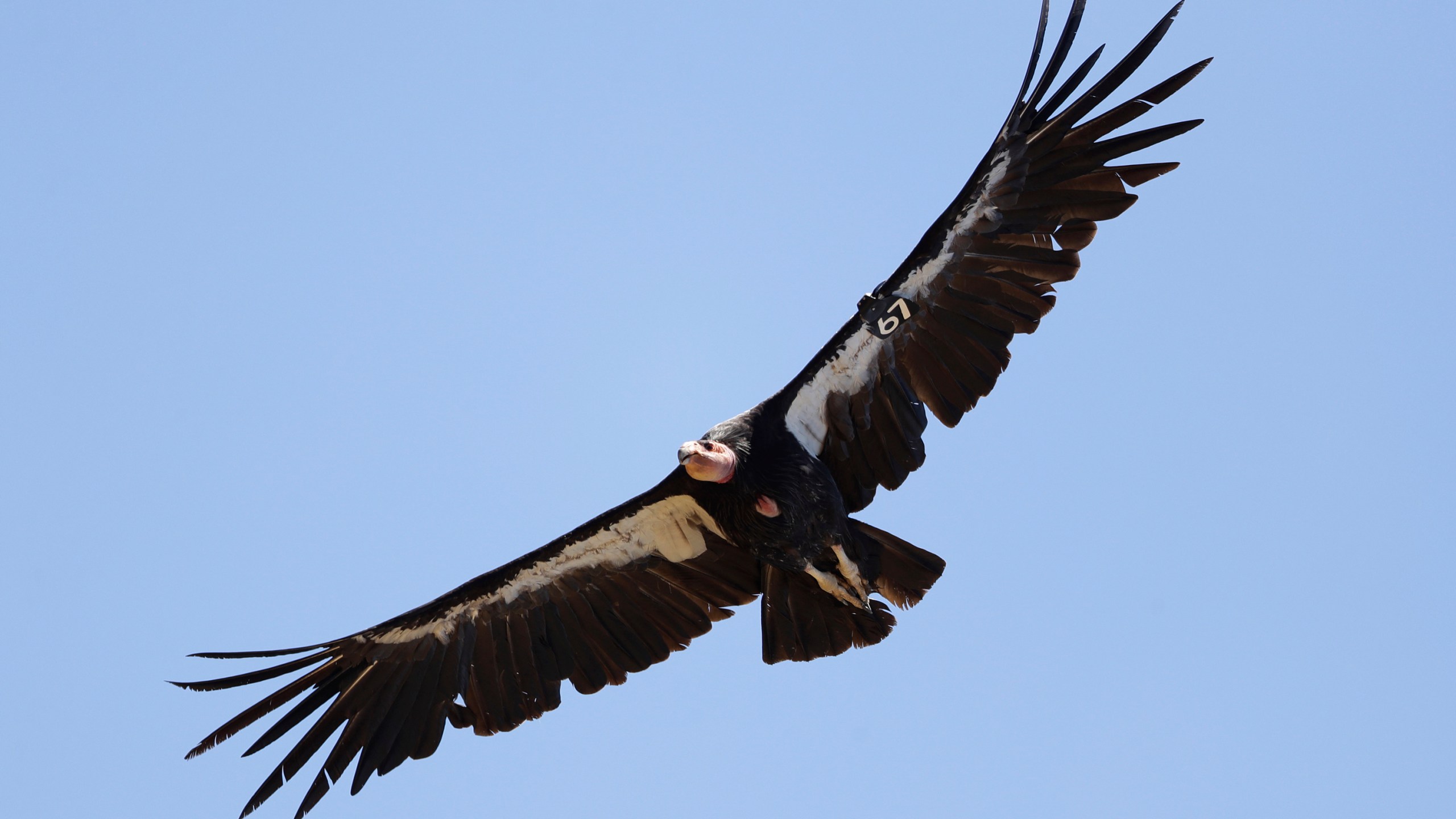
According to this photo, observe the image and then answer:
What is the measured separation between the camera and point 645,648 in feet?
36.3

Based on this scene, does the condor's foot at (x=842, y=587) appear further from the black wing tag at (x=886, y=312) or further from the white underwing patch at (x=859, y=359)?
the black wing tag at (x=886, y=312)

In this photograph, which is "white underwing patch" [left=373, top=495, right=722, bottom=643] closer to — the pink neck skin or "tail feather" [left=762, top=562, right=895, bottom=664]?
"tail feather" [left=762, top=562, right=895, bottom=664]

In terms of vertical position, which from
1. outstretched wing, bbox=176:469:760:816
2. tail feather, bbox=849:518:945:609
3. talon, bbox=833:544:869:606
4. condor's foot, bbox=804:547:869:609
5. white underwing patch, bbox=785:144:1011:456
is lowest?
outstretched wing, bbox=176:469:760:816

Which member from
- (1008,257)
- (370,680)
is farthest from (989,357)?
(370,680)

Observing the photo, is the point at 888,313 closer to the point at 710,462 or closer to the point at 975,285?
the point at 975,285

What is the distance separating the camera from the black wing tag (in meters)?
Answer: 10.1

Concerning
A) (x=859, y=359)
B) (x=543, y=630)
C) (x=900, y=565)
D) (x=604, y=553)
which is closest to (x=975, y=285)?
(x=859, y=359)

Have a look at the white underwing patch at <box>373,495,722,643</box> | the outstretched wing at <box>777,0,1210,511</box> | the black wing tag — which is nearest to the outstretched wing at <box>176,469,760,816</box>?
the white underwing patch at <box>373,495,722,643</box>

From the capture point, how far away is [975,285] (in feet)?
32.8

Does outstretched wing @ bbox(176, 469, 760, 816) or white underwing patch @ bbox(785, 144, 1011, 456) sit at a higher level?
white underwing patch @ bbox(785, 144, 1011, 456)

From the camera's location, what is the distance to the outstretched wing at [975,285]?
31.5 feet

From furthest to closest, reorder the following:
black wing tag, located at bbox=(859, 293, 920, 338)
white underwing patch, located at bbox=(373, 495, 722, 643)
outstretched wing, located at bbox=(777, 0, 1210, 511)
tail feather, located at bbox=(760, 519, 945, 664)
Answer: white underwing patch, located at bbox=(373, 495, 722, 643) → tail feather, located at bbox=(760, 519, 945, 664) → black wing tag, located at bbox=(859, 293, 920, 338) → outstretched wing, located at bbox=(777, 0, 1210, 511)

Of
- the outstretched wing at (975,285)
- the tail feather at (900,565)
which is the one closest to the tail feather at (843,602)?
the tail feather at (900,565)

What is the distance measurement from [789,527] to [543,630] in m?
2.43
